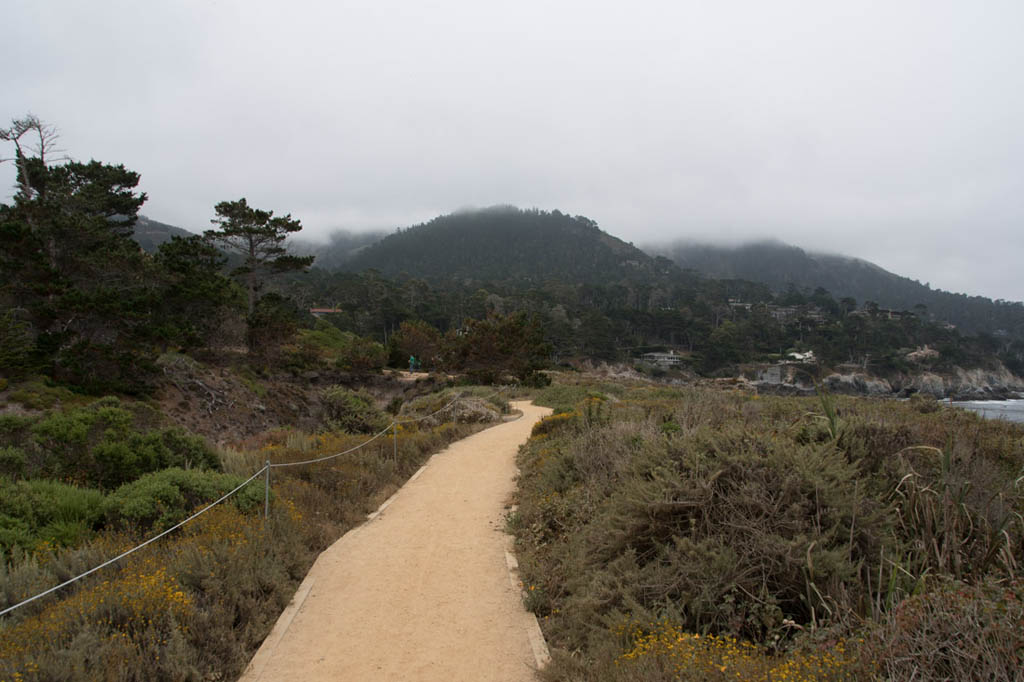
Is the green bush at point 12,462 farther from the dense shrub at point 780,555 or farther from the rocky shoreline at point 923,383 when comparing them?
the rocky shoreline at point 923,383

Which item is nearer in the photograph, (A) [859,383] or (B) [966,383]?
(B) [966,383]

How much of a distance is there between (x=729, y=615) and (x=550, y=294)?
369 feet

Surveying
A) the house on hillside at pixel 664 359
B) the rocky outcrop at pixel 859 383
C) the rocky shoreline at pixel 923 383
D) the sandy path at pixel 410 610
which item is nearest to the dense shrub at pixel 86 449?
the sandy path at pixel 410 610

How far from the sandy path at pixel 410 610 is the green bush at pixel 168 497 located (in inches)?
66.5

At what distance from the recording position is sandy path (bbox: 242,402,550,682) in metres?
3.92

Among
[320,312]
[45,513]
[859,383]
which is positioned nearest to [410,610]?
[45,513]

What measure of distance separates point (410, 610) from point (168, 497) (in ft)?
11.9

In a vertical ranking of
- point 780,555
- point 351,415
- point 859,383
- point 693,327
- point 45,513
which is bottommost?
point 859,383

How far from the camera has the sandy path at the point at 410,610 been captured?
3.92 meters

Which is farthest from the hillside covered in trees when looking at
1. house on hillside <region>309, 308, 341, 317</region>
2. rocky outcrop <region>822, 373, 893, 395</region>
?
rocky outcrop <region>822, 373, 893, 395</region>

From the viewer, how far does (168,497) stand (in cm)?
633

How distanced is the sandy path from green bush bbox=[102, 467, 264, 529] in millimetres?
1688

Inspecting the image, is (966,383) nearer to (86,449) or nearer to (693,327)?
(693,327)

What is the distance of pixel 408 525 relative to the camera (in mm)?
7441
